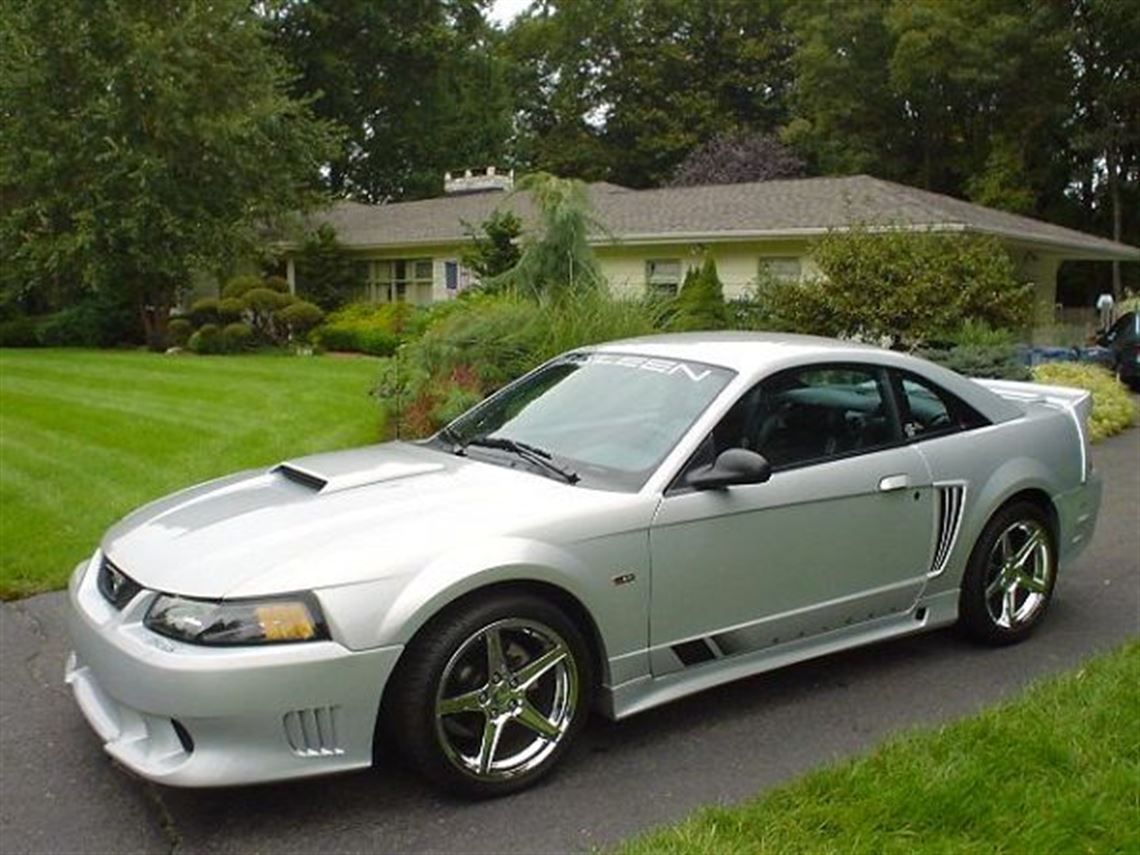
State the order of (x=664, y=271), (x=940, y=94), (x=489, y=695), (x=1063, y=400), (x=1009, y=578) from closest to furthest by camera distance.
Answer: (x=489, y=695)
(x=1009, y=578)
(x=1063, y=400)
(x=664, y=271)
(x=940, y=94)

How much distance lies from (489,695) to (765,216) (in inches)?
713

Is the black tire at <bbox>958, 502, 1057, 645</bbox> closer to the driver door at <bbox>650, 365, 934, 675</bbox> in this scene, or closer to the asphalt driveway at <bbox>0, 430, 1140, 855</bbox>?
the asphalt driveway at <bbox>0, 430, 1140, 855</bbox>

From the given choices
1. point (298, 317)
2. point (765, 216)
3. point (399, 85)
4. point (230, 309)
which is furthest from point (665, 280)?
point (399, 85)

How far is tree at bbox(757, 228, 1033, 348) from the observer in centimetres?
1382

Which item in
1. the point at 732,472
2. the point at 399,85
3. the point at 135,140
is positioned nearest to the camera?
the point at 732,472

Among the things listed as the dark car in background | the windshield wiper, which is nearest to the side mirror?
the windshield wiper

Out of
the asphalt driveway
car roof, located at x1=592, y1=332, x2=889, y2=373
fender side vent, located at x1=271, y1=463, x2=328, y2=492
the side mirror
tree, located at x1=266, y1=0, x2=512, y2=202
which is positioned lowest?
the asphalt driveway

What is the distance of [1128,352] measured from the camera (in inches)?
715

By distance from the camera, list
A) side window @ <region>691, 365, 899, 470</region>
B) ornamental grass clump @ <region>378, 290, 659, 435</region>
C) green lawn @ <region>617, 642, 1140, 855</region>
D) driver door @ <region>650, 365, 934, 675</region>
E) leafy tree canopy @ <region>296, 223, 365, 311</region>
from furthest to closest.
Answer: leafy tree canopy @ <region>296, 223, 365, 311</region>, ornamental grass clump @ <region>378, 290, 659, 435</region>, side window @ <region>691, 365, 899, 470</region>, driver door @ <region>650, 365, 934, 675</region>, green lawn @ <region>617, 642, 1140, 855</region>

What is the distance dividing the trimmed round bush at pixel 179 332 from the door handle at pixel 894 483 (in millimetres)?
21552

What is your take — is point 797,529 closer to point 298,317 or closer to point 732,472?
point 732,472

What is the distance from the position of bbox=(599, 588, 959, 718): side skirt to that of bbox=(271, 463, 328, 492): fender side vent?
133 centimetres

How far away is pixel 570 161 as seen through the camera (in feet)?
148

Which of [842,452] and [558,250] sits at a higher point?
[558,250]
